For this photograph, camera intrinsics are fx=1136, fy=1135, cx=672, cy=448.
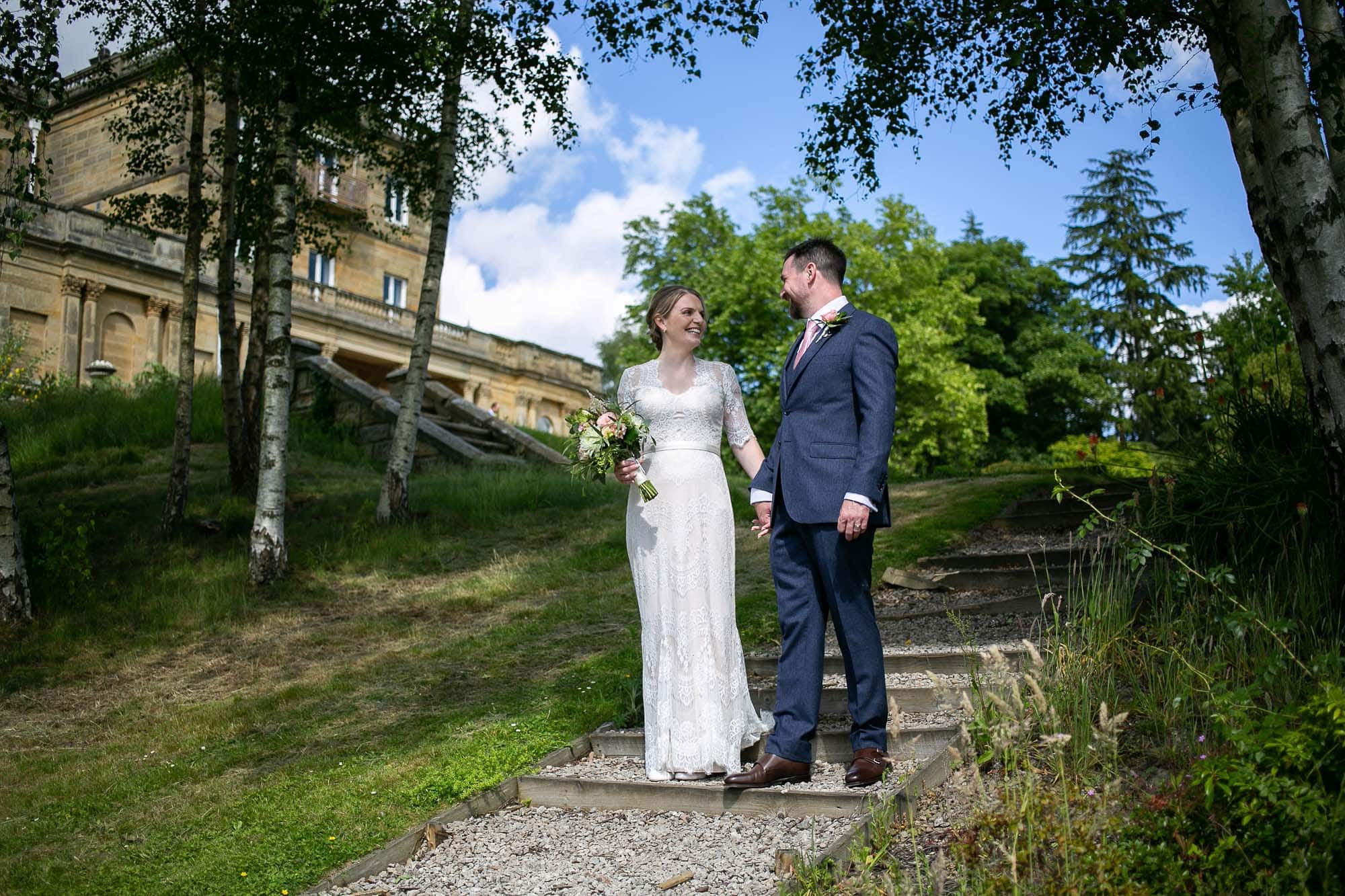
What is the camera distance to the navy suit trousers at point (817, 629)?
501 centimetres

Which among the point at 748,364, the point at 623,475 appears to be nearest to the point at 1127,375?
the point at 748,364

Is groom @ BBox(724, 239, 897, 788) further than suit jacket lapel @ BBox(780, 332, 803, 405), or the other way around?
suit jacket lapel @ BBox(780, 332, 803, 405)

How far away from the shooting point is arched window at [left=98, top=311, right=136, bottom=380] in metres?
30.9

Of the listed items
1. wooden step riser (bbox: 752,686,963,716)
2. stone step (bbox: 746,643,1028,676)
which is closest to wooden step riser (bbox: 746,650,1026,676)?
stone step (bbox: 746,643,1028,676)

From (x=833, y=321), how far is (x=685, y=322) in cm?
92

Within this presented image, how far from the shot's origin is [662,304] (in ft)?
19.3

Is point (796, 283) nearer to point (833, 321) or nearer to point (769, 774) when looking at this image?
point (833, 321)

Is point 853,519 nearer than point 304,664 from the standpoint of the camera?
Yes

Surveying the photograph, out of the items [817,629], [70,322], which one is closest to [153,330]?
[70,322]

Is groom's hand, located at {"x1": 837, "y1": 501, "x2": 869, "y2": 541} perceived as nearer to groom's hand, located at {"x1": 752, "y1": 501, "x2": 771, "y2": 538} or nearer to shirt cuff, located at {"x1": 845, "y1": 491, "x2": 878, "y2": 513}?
shirt cuff, located at {"x1": 845, "y1": 491, "x2": 878, "y2": 513}

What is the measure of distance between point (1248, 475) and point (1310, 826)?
158 inches

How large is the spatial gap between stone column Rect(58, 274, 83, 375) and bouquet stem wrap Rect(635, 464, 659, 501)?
28.3 meters

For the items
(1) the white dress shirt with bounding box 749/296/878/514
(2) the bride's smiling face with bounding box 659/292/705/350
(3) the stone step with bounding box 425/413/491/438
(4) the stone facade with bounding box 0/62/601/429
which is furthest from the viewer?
(4) the stone facade with bounding box 0/62/601/429

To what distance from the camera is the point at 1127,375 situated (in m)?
39.8
